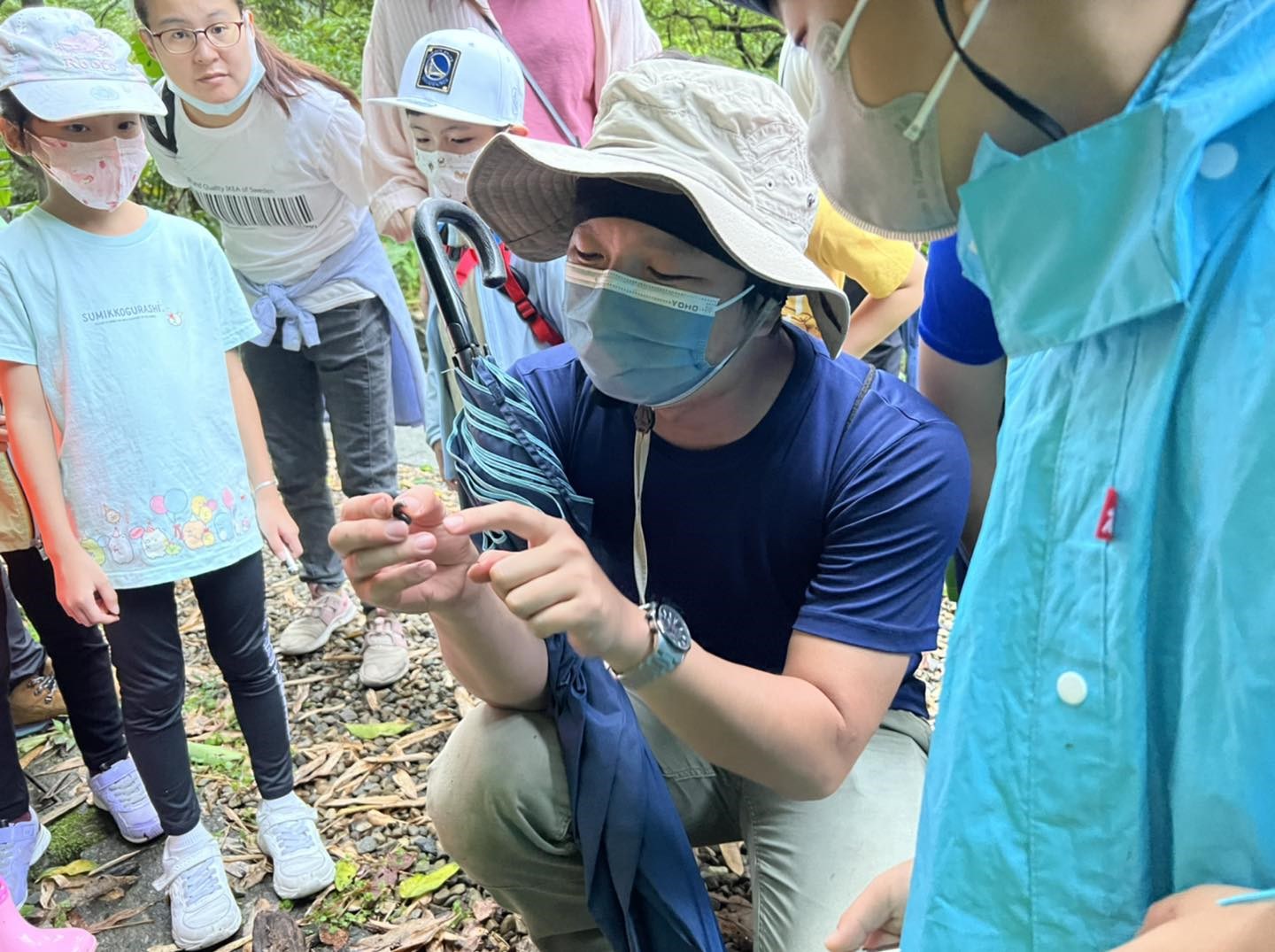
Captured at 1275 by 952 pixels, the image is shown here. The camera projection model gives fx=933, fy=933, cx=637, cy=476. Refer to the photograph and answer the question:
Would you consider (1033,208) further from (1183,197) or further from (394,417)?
(394,417)

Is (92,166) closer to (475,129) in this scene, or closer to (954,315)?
(475,129)

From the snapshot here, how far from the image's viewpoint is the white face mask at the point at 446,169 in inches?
109

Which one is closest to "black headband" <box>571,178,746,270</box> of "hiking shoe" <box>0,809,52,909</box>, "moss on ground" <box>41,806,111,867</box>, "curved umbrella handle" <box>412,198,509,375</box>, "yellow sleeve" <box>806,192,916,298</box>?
"curved umbrella handle" <box>412,198,509,375</box>

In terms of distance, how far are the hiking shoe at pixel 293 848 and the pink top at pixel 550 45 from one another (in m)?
2.11

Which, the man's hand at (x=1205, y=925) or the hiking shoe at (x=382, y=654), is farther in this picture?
the hiking shoe at (x=382, y=654)

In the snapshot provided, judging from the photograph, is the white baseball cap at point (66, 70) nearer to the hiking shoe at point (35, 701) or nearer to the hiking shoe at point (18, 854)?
the hiking shoe at point (18, 854)

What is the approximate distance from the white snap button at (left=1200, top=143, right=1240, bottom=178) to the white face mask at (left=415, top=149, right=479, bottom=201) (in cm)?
232

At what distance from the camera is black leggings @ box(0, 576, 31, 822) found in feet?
7.91

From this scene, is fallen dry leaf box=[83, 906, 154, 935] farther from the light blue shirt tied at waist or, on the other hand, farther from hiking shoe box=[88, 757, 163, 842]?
the light blue shirt tied at waist

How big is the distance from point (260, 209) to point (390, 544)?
7.41 feet

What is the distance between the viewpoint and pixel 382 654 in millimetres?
3404

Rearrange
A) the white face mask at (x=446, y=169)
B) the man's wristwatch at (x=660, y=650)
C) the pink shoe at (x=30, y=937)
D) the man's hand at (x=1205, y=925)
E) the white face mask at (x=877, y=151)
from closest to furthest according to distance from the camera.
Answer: the man's hand at (x=1205, y=925)
the white face mask at (x=877, y=151)
the man's wristwatch at (x=660, y=650)
the pink shoe at (x=30, y=937)
the white face mask at (x=446, y=169)

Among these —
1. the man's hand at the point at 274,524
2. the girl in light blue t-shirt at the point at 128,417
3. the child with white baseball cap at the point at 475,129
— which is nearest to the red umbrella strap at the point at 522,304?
the child with white baseball cap at the point at 475,129

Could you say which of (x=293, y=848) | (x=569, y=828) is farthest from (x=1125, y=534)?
(x=293, y=848)
